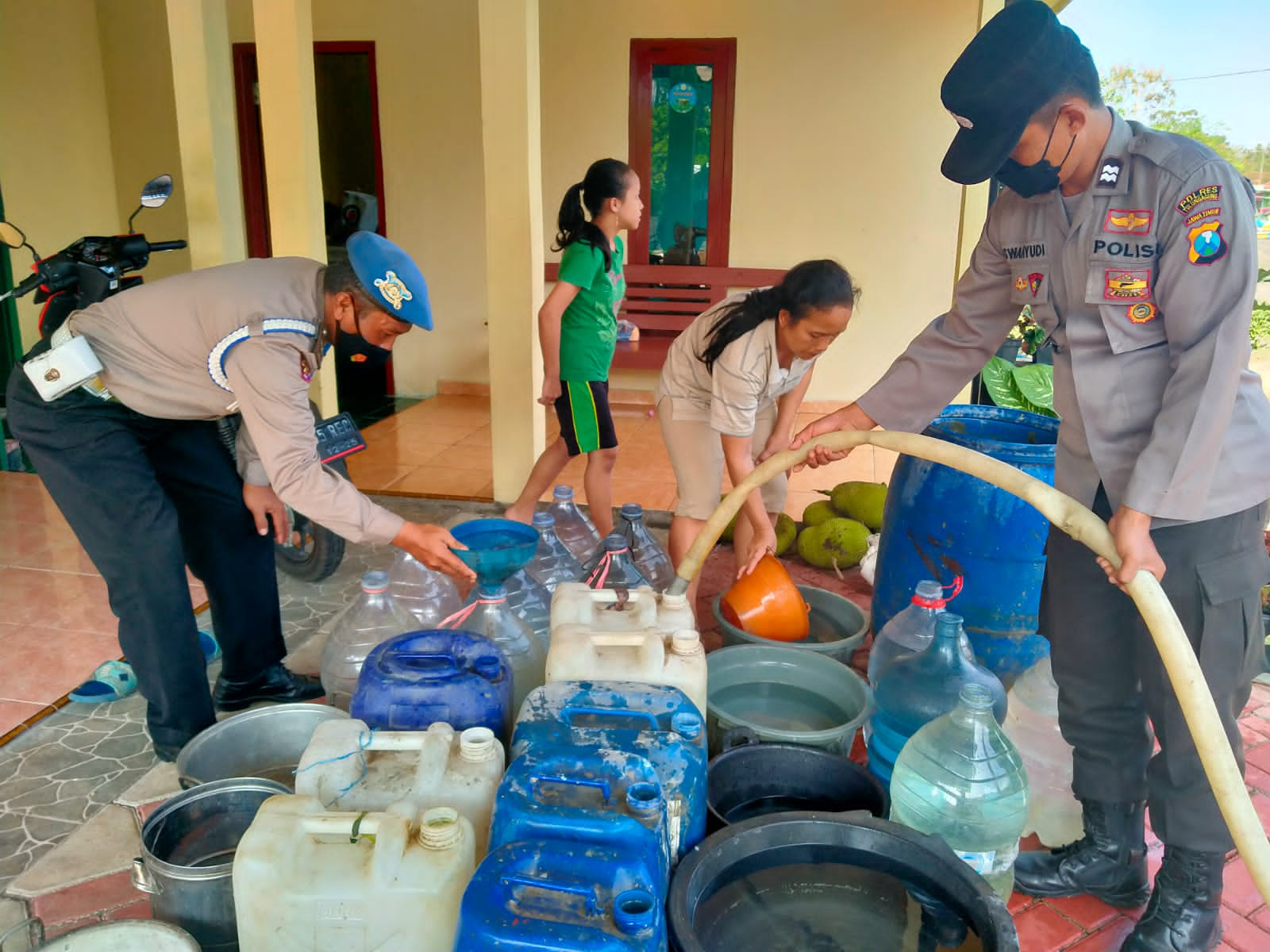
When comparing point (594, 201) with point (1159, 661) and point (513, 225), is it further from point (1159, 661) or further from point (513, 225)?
point (1159, 661)

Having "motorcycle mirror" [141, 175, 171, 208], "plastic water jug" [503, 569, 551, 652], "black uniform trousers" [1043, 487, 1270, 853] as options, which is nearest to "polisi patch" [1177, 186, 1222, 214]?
"black uniform trousers" [1043, 487, 1270, 853]

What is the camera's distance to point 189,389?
2443 millimetres

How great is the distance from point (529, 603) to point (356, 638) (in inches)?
21.3

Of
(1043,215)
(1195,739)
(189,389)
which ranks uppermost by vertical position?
(1043,215)

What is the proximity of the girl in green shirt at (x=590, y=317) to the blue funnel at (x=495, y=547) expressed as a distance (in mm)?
1192

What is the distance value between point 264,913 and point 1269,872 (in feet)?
5.48

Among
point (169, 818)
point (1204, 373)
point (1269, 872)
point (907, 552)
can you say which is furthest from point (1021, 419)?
point (169, 818)

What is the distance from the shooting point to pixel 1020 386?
3.94m

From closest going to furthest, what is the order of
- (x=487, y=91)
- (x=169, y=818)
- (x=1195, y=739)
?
(x=1195, y=739), (x=169, y=818), (x=487, y=91)

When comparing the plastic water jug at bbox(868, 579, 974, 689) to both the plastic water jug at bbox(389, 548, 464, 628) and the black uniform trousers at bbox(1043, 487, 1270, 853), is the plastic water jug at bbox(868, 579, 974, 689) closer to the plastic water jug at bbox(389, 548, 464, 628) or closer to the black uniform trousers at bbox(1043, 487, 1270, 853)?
the black uniform trousers at bbox(1043, 487, 1270, 853)

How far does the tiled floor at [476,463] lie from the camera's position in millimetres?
5234

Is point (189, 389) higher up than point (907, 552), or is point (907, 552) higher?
point (189, 389)

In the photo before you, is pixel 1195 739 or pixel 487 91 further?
pixel 487 91

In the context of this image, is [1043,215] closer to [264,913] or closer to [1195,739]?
[1195,739]
